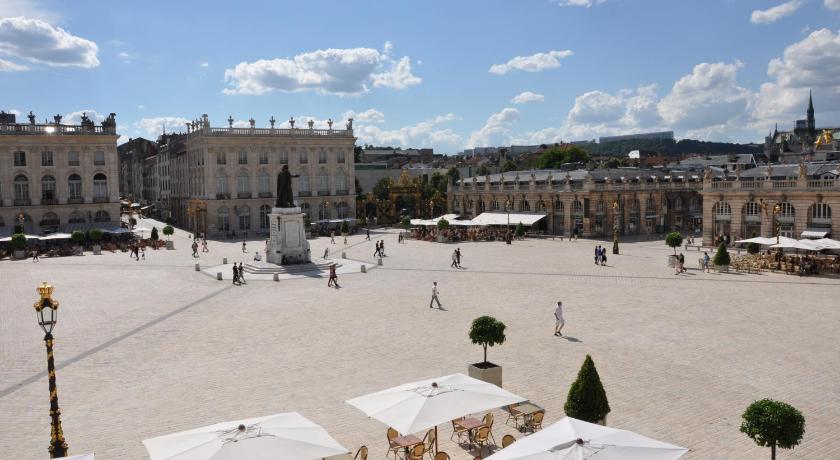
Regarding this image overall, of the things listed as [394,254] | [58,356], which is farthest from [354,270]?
[58,356]

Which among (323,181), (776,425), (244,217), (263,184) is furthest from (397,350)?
(323,181)

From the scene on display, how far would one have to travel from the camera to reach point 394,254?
4753 centimetres

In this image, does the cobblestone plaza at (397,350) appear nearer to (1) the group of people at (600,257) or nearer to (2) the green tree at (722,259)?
(2) the green tree at (722,259)

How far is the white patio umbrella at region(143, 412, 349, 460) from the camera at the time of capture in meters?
9.20

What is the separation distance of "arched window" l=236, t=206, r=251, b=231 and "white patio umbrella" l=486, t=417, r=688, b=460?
214 feet

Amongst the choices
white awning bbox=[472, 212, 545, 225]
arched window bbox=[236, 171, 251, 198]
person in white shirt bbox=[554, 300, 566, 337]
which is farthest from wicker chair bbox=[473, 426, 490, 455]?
arched window bbox=[236, 171, 251, 198]

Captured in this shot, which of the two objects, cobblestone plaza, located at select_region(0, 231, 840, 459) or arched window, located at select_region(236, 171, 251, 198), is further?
arched window, located at select_region(236, 171, 251, 198)

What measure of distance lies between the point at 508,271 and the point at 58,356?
23699 millimetres

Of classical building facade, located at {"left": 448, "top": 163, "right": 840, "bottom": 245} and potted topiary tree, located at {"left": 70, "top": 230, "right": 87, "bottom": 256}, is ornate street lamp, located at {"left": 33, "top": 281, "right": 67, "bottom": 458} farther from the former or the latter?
potted topiary tree, located at {"left": 70, "top": 230, "right": 87, "bottom": 256}

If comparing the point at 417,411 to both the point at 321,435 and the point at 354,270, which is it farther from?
the point at 354,270

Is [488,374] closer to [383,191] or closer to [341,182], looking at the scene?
[341,182]

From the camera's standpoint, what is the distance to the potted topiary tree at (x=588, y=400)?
39.0ft

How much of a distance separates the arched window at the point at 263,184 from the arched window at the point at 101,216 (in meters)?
15.3

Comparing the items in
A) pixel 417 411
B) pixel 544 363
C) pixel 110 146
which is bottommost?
pixel 544 363
